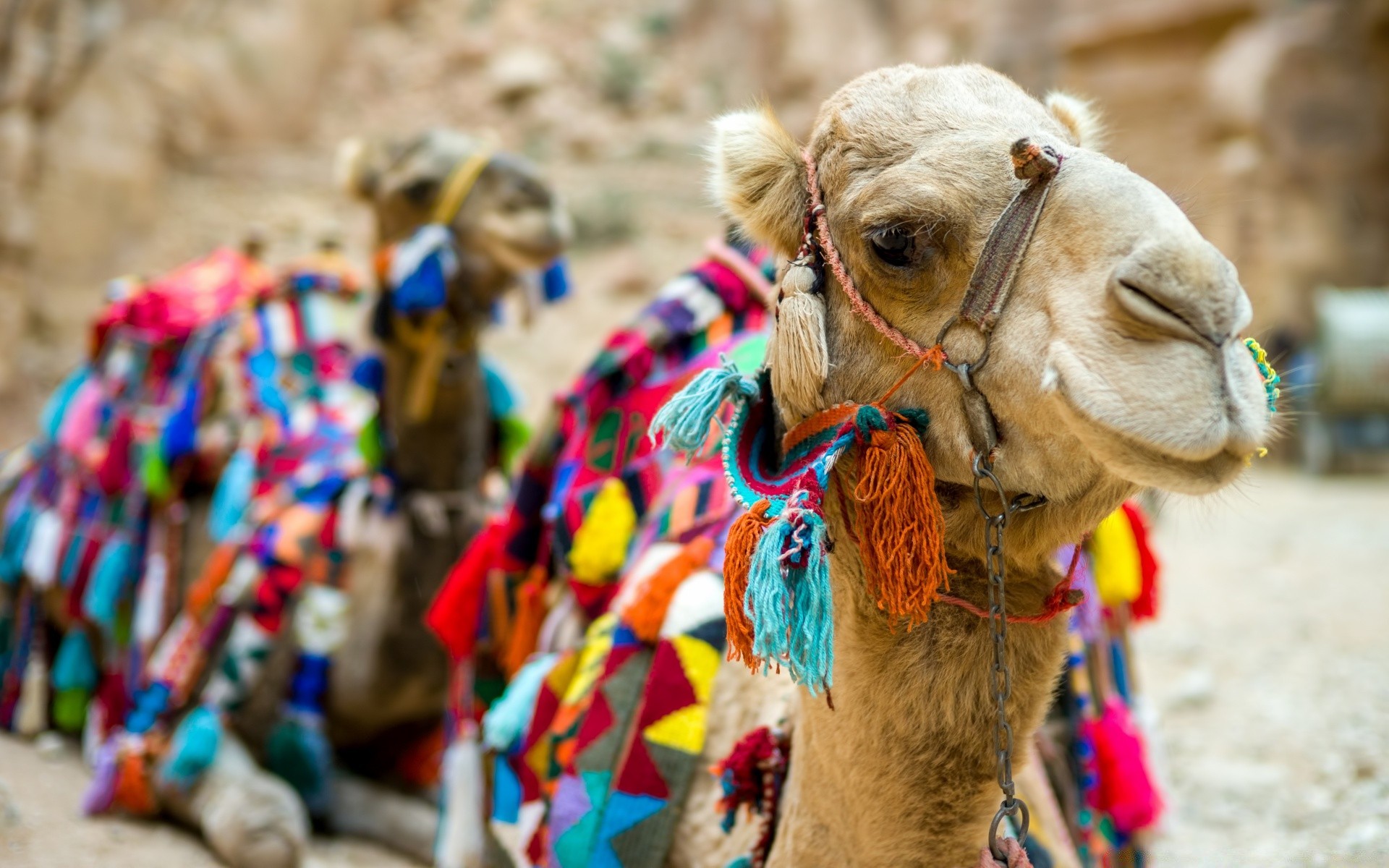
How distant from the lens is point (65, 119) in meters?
12.7

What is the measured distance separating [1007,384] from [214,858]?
3.27m

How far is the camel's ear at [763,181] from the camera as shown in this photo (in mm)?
1906

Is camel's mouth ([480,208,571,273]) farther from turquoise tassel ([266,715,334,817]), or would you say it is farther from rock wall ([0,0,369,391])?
rock wall ([0,0,369,391])

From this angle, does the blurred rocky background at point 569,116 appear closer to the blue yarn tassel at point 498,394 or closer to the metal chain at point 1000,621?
the blue yarn tassel at point 498,394

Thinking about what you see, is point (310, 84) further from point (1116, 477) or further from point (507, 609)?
point (1116, 477)

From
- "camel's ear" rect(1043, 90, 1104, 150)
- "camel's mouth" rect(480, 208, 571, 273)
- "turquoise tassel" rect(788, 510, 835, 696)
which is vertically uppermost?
"camel's ear" rect(1043, 90, 1104, 150)

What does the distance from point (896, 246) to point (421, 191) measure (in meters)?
2.98

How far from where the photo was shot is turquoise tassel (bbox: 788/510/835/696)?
1.66 m

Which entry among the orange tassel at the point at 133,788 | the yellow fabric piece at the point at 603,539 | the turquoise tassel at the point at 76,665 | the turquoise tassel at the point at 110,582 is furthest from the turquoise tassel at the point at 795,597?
the turquoise tassel at the point at 76,665

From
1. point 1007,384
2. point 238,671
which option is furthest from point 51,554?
point 1007,384

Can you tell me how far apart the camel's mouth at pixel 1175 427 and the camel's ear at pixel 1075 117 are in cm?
70

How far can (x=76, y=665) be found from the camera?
5211mm

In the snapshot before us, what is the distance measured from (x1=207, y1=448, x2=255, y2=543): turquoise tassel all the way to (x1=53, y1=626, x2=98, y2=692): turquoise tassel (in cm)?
100

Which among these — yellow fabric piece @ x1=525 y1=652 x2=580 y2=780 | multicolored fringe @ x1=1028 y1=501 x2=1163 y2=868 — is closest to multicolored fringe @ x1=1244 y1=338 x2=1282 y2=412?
multicolored fringe @ x1=1028 y1=501 x2=1163 y2=868
